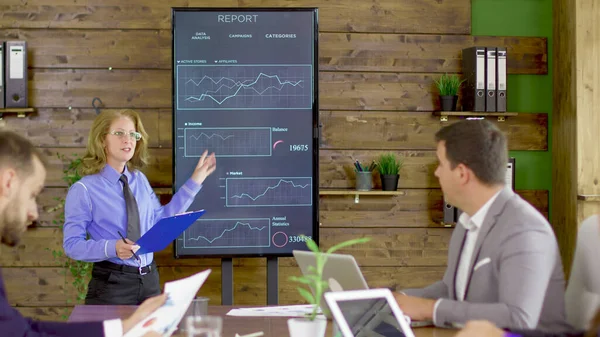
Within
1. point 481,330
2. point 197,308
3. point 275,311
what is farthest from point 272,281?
point 481,330

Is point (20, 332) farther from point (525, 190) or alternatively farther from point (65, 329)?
point (525, 190)

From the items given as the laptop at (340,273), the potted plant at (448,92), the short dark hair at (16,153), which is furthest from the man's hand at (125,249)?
the potted plant at (448,92)

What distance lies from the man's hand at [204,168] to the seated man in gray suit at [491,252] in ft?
6.23

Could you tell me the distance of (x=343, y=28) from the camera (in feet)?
16.2

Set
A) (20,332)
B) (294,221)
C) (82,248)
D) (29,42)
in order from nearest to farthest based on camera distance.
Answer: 1. (20,332)
2. (82,248)
3. (294,221)
4. (29,42)

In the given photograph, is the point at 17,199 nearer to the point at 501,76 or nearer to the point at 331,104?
the point at 331,104

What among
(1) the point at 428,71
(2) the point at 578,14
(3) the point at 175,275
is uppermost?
(2) the point at 578,14

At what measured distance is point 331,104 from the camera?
4949 mm

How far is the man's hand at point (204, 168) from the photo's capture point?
13.7 ft

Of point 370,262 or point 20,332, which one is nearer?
point 20,332

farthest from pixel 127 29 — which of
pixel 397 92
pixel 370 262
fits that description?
pixel 370 262

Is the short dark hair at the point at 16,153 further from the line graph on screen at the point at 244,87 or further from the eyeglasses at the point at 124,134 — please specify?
the line graph on screen at the point at 244,87

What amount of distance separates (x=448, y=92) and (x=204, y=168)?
167 cm

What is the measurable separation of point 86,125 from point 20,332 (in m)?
2.92
